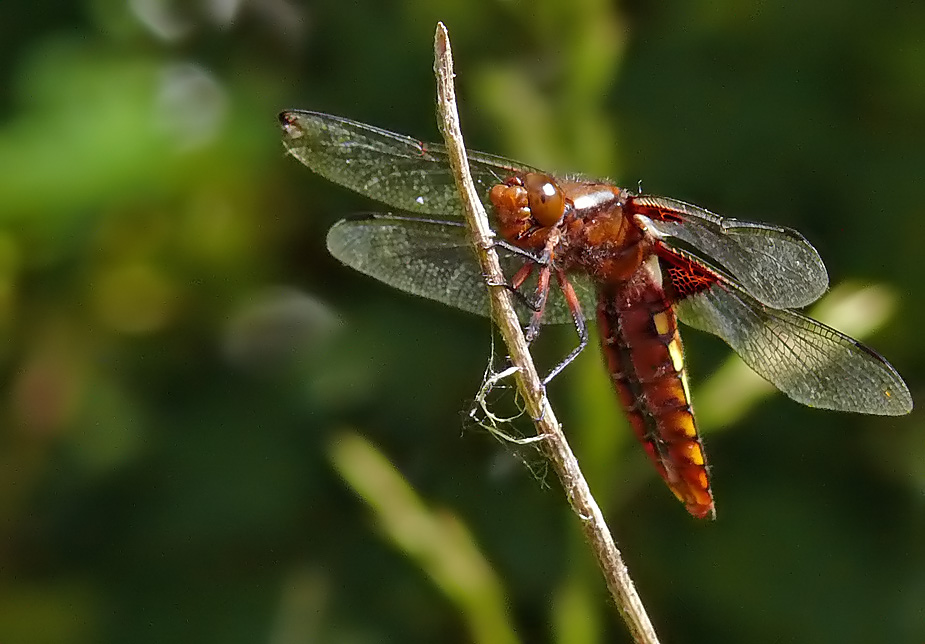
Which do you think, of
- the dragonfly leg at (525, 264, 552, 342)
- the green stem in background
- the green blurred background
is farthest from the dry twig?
the green blurred background

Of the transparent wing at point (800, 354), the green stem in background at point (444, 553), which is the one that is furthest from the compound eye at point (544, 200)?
the green stem in background at point (444, 553)

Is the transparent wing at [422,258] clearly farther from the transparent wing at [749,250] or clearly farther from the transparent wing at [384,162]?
the transparent wing at [749,250]

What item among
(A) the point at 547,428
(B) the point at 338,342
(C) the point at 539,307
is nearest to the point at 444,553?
(C) the point at 539,307

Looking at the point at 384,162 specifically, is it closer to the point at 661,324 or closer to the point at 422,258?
the point at 422,258

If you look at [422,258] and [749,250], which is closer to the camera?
[749,250]

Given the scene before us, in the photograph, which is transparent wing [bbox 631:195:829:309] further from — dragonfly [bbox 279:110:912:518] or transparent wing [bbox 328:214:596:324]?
transparent wing [bbox 328:214:596:324]

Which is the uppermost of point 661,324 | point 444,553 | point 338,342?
point 661,324
